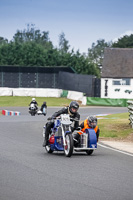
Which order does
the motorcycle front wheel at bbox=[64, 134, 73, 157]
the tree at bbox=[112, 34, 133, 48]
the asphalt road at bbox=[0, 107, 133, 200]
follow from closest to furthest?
the asphalt road at bbox=[0, 107, 133, 200] → the motorcycle front wheel at bbox=[64, 134, 73, 157] → the tree at bbox=[112, 34, 133, 48]

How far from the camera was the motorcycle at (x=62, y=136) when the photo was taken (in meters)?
12.2

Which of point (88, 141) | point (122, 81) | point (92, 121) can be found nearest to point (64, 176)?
point (88, 141)

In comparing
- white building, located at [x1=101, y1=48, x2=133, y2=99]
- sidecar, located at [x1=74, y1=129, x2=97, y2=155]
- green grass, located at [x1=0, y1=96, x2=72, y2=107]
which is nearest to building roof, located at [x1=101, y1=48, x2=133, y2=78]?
white building, located at [x1=101, y1=48, x2=133, y2=99]

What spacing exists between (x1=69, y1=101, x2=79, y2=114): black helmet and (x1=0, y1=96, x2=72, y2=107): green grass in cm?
4011

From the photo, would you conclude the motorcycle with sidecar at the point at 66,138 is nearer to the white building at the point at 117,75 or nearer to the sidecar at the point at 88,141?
the sidecar at the point at 88,141

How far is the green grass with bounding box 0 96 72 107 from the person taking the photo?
54.6 meters

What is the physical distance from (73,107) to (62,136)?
2.85 feet

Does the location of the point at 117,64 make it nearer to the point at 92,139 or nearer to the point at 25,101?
the point at 25,101

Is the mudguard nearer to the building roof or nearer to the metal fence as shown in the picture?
the metal fence

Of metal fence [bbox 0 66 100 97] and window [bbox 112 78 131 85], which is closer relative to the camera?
metal fence [bbox 0 66 100 97]

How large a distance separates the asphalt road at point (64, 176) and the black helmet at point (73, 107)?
1109 mm

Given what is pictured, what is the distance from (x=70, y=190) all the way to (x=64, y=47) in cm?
17577

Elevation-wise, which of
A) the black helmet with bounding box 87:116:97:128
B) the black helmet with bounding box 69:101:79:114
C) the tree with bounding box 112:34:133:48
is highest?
the tree with bounding box 112:34:133:48

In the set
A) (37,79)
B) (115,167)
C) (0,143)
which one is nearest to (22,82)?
(37,79)
